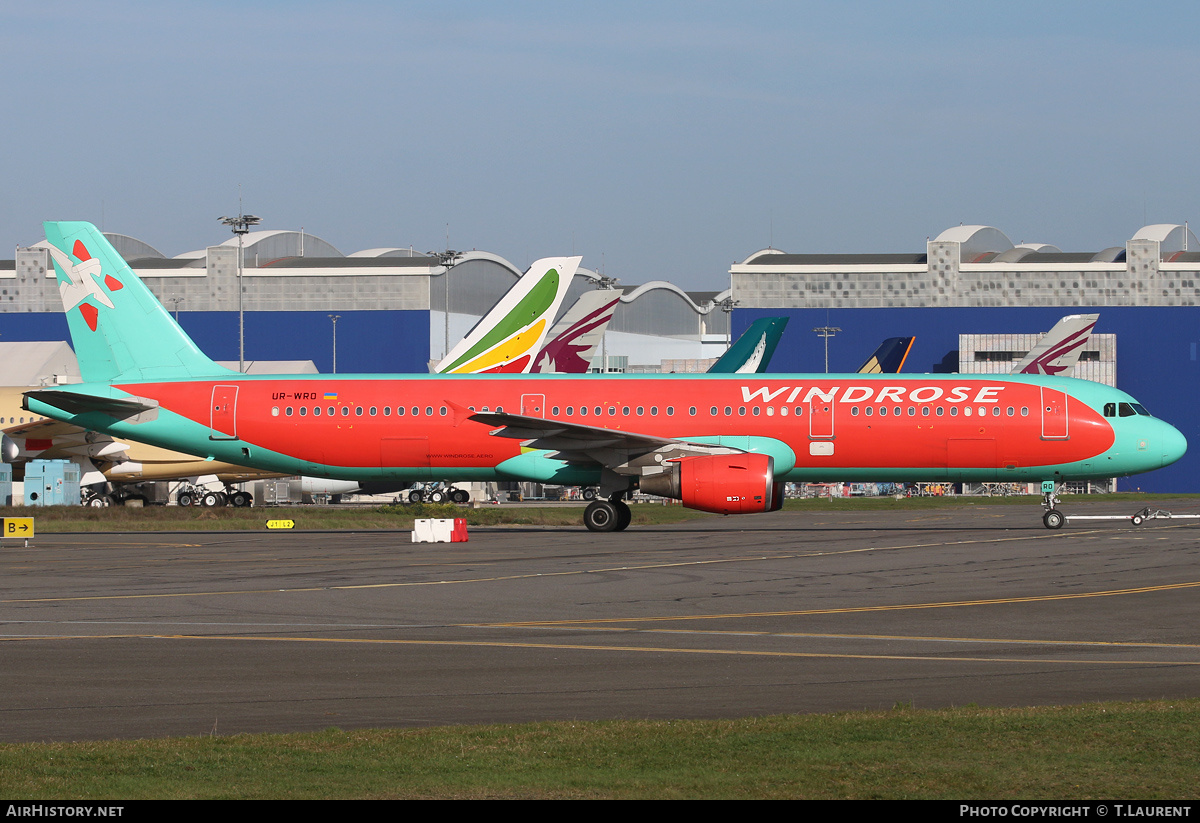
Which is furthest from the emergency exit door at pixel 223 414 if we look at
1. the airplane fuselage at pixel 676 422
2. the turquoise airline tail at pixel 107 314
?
the turquoise airline tail at pixel 107 314

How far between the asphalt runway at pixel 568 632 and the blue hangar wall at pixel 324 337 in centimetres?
6493

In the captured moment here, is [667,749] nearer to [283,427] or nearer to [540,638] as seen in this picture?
[540,638]

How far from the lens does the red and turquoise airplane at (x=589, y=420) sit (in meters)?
33.8

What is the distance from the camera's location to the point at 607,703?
10914 mm

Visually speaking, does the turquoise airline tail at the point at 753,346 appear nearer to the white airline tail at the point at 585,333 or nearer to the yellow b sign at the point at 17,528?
the white airline tail at the point at 585,333

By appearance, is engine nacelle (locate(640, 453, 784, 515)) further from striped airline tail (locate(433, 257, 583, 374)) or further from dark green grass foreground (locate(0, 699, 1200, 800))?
dark green grass foreground (locate(0, 699, 1200, 800))

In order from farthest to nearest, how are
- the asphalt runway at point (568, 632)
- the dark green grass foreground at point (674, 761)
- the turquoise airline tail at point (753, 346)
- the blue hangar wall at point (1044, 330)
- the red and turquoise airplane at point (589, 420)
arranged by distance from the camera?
the blue hangar wall at point (1044, 330) < the turquoise airline tail at point (753, 346) < the red and turquoise airplane at point (589, 420) < the asphalt runway at point (568, 632) < the dark green grass foreground at point (674, 761)

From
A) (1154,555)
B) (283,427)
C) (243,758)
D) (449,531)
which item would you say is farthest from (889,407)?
(243,758)

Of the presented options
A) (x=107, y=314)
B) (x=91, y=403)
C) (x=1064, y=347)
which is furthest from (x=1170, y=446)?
(x=1064, y=347)

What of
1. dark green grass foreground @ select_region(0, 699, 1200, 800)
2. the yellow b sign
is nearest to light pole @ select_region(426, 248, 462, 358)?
the yellow b sign

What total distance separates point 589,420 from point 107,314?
1382cm

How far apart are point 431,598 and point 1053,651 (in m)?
8.94

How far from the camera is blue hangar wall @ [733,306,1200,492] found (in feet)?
295

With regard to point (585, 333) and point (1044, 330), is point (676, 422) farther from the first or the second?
point (1044, 330)
